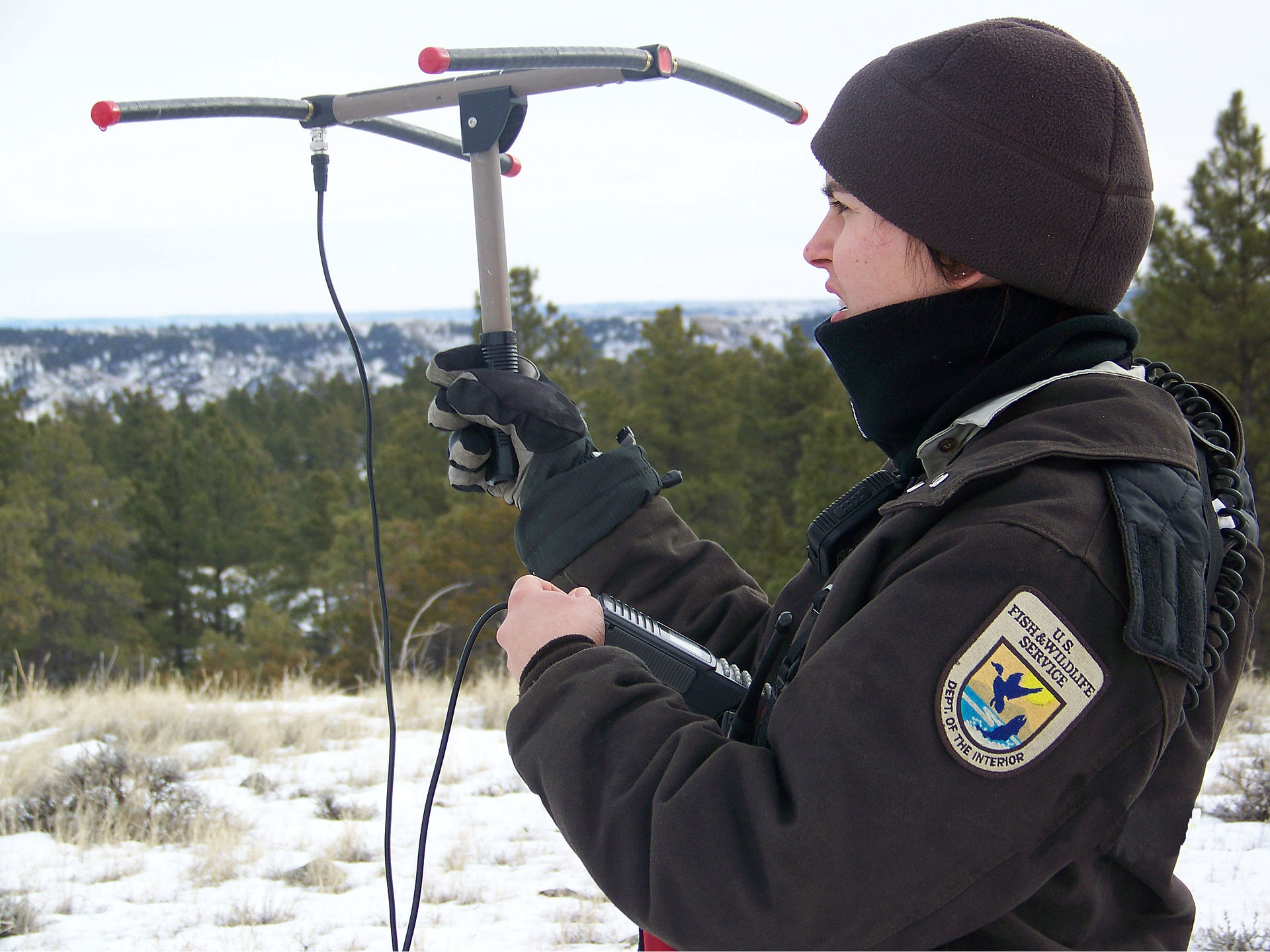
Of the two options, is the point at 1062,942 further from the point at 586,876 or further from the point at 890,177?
the point at 586,876

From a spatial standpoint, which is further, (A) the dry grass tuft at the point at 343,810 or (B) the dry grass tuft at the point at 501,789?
(B) the dry grass tuft at the point at 501,789

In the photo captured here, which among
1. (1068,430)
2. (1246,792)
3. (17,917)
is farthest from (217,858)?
(1246,792)

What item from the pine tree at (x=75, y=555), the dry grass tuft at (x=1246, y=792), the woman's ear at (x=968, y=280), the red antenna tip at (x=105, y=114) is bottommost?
the pine tree at (x=75, y=555)

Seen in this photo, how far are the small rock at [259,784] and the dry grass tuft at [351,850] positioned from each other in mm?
787

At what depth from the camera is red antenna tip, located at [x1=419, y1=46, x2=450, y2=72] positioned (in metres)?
1.50

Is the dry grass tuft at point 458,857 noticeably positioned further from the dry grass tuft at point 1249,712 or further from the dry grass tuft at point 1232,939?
the dry grass tuft at point 1249,712

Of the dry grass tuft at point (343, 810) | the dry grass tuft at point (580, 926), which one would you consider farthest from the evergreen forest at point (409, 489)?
the dry grass tuft at point (580, 926)

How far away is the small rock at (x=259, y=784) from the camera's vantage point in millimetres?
4133

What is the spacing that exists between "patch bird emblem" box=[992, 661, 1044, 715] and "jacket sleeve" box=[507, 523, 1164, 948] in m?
0.05

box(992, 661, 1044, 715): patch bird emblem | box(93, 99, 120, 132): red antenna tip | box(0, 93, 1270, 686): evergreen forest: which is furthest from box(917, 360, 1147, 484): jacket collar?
box(0, 93, 1270, 686): evergreen forest

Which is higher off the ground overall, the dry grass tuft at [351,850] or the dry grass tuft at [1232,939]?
the dry grass tuft at [1232,939]

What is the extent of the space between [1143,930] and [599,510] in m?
1.02

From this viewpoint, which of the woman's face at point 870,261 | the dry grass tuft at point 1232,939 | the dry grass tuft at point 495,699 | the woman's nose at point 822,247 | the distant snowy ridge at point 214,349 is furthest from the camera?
the distant snowy ridge at point 214,349

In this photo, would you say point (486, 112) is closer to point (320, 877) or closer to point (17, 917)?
point (320, 877)
